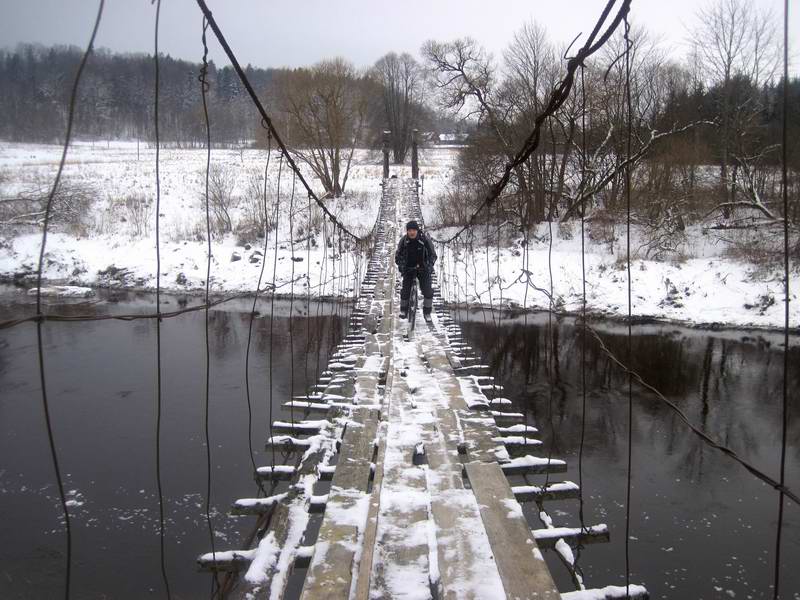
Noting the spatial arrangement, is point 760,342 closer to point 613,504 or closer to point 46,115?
point 613,504

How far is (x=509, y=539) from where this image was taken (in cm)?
172

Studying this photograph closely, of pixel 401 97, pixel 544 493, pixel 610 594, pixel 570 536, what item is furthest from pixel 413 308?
pixel 401 97

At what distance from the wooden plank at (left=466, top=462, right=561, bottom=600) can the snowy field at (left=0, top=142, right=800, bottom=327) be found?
13.1 ft

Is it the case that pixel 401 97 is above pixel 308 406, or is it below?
above

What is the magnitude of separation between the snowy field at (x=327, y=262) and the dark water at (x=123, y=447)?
4.94ft

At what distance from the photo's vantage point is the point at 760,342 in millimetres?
7008

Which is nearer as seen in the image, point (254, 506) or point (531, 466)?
point (254, 506)

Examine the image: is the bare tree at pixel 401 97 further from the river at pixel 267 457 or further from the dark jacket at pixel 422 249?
the dark jacket at pixel 422 249

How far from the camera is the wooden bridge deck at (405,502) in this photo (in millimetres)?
1570

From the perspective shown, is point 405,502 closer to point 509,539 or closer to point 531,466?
point 509,539

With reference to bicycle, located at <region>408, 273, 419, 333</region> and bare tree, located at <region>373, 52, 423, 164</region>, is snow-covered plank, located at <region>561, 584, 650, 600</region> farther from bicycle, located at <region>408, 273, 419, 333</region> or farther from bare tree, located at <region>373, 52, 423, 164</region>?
bare tree, located at <region>373, 52, 423, 164</region>

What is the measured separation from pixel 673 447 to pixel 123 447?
414 cm

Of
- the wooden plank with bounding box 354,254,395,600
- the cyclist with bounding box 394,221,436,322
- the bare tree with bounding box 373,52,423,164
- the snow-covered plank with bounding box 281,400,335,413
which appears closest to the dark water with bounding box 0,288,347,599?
the snow-covered plank with bounding box 281,400,335,413

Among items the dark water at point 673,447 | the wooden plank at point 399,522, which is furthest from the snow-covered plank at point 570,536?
the dark water at point 673,447
